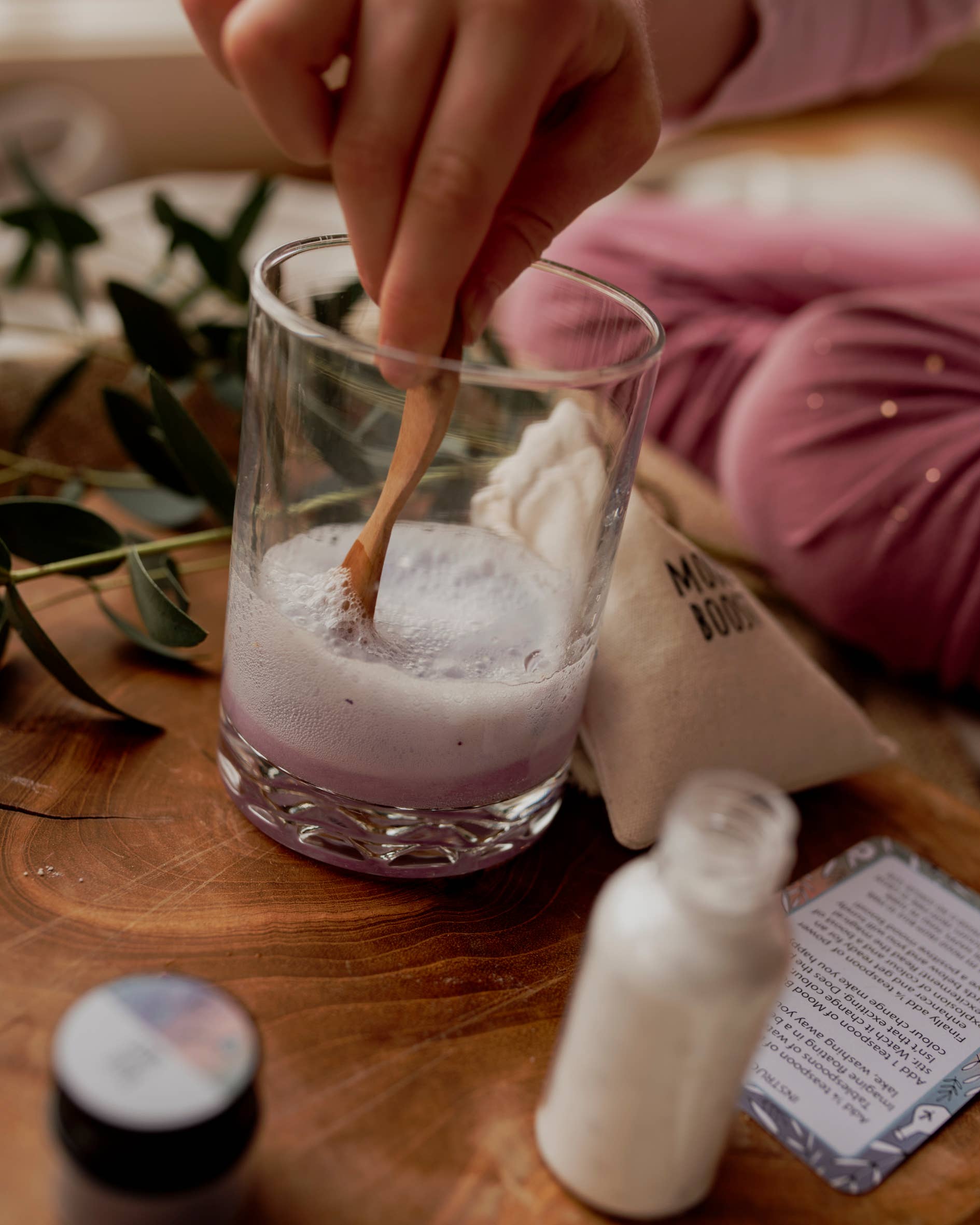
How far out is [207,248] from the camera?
835mm

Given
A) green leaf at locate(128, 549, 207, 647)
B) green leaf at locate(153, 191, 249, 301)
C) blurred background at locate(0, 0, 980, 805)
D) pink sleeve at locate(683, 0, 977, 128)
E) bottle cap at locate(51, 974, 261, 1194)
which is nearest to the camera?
bottle cap at locate(51, 974, 261, 1194)

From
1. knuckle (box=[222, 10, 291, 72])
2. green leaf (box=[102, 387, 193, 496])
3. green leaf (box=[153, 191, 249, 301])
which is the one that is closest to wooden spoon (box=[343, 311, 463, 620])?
knuckle (box=[222, 10, 291, 72])

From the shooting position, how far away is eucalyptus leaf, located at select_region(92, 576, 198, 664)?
644mm

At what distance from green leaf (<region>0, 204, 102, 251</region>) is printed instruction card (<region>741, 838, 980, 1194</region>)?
68cm

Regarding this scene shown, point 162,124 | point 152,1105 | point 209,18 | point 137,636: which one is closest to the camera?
point 152,1105

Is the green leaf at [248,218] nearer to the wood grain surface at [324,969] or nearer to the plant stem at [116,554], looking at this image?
the plant stem at [116,554]

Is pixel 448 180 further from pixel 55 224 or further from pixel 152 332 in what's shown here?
pixel 55 224

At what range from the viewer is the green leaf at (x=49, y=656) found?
0.57 metres

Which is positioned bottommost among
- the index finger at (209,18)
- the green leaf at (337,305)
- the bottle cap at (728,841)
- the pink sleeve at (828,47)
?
the bottle cap at (728,841)

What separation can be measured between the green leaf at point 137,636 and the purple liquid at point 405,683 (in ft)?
0.40

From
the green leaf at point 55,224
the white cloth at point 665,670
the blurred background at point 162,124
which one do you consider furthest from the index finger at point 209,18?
the blurred background at point 162,124

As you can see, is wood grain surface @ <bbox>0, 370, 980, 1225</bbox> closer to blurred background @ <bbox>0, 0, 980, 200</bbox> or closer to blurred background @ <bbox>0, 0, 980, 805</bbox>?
blurred background @ <bbox>0, 0, 980, 805</bbox>

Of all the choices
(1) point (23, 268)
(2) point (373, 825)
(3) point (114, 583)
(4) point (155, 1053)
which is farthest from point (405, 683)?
(1) point (23, 268)

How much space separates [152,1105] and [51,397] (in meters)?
0.60
